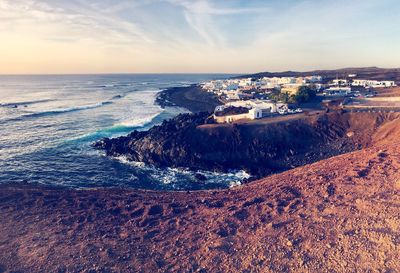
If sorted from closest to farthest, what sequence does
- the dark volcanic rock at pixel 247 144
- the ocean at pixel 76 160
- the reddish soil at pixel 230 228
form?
1. the reddish soil at pixel 230 228
2. the ocean at pixel 76 160
3. the dark volcanic rock at pixel 247 144

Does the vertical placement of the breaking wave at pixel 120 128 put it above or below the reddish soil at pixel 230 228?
below

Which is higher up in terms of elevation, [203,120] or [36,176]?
[203,120]

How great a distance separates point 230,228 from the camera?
1567 centimetres

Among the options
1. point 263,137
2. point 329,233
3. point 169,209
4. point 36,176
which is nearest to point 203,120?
point 263,137

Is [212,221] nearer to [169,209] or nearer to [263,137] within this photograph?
[169,209]

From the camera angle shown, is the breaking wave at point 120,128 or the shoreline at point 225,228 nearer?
the shoreline at point 225,228

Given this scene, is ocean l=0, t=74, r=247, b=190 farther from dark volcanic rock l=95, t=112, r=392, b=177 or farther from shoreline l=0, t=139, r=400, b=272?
shoreline l=0, t=139, r=400, b=272

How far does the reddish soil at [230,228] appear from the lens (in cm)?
1298

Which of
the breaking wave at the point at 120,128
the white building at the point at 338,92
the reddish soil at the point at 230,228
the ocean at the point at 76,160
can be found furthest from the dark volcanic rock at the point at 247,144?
the white building at the point at 338,92

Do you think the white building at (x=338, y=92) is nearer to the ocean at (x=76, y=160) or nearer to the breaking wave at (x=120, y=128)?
the ocean at (x=76, y=160)

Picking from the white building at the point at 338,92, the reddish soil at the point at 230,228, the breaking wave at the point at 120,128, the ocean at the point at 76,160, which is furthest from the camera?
the white building at the point at 338,92

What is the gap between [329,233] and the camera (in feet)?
46.1

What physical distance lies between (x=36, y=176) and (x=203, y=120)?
74.7 feet

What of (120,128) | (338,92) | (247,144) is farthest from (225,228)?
(338,92)
